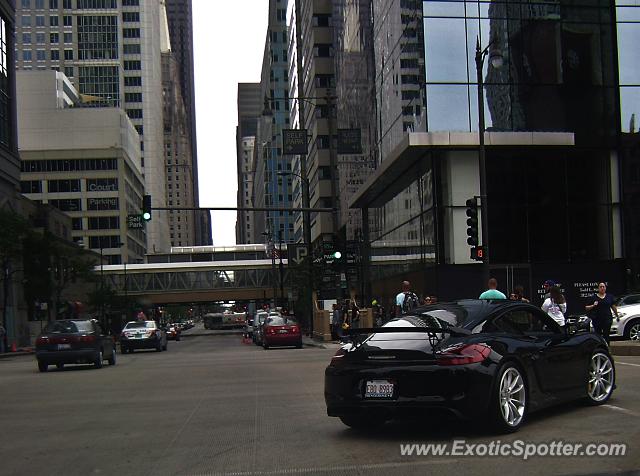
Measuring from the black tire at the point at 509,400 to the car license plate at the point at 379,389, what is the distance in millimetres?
1024

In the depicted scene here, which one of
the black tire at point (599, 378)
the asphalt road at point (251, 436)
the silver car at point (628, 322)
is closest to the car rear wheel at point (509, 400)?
the asphalt road at point (251, 436)

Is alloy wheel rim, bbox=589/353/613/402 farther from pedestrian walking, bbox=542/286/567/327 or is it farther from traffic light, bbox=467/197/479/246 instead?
traffic light, bbox=467/197/479/246

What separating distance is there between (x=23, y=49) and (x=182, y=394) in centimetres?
16306

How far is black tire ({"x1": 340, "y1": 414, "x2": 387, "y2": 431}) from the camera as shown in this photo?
892cm

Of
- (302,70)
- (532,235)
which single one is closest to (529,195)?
(532,235)

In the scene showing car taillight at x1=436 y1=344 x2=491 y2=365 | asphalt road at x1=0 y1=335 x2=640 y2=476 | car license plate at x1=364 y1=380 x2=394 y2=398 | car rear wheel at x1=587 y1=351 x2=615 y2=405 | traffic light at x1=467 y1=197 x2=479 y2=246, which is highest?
traffic light at x1=467 y1=197 x2=479 y2=246

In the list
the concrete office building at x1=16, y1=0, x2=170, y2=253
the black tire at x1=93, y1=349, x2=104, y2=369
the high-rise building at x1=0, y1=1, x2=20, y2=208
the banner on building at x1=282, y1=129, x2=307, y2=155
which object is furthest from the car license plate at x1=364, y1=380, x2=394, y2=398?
the concrete office building at x1=16, y1=0, x2=170, y2=253

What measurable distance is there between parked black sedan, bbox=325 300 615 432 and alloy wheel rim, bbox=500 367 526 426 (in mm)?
10

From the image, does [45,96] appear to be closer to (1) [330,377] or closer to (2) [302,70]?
(2) [302,70]

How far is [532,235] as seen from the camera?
34.1m

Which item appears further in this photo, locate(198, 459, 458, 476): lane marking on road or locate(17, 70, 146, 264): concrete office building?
locate(17, 70, 146, 264): concrete office building

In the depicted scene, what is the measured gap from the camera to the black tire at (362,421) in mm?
8922

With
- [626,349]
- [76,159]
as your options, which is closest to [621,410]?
[626,349]

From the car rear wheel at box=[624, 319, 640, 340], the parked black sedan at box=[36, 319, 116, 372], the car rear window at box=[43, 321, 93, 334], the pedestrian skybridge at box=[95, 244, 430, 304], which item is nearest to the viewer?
the car rear wheel at box=[624, 319, 640, 340]
